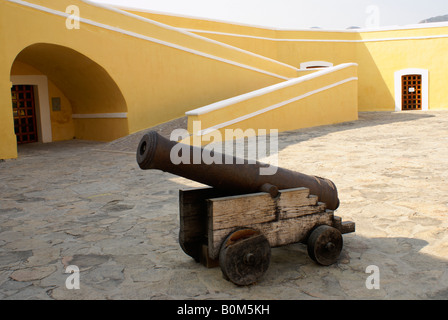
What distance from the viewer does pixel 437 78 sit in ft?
61.2

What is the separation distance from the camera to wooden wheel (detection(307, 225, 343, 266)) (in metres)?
3.10

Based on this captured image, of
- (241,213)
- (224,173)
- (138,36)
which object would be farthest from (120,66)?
(241,213)

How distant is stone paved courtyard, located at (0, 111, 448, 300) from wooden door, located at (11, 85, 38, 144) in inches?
209

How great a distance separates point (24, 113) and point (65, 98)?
1.27m

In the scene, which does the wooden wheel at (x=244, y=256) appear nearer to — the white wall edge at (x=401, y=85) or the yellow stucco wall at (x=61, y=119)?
the yellow stucco wall at (x=61, y=119)

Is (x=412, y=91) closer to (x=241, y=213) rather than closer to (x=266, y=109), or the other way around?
(x=266, y=109)

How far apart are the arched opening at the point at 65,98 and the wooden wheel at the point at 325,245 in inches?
360

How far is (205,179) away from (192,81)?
33.6ft

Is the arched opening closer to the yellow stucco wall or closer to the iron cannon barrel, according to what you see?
the yellow stucco wall

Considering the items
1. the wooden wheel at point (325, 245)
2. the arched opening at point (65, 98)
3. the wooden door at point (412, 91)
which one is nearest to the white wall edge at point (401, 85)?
the wooden door at point (412, 91)

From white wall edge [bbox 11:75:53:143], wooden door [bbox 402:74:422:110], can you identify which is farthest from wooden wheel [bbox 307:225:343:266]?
wooden door [bbox 402:74:422:110]

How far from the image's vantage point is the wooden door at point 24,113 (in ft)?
41.6
